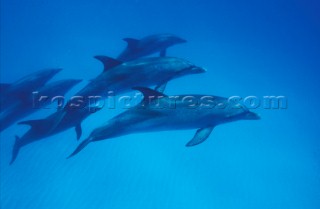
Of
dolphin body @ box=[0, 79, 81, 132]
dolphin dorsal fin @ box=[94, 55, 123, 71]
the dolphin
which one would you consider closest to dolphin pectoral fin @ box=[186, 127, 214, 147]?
dolphin dorsal fin @ box=[94, 55, 123, 71]

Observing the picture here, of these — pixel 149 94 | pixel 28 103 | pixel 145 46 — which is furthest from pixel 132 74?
pixel 28 103

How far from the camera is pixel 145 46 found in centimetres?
874

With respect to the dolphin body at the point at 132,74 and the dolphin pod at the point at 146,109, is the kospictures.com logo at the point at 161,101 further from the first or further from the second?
the dolphin body at the point at 132,74

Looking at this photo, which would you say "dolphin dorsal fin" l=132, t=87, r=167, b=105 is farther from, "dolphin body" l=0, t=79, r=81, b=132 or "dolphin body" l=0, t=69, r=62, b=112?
"dolphin body" l=0, t=69, r=62, b=112

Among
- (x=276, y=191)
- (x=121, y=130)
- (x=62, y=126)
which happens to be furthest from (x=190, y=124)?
(x=276, y=191)

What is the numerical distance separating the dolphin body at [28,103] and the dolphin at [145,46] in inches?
69.0

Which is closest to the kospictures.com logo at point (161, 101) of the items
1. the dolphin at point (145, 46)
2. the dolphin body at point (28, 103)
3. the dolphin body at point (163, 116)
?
the dolphin body at point (163, 116)

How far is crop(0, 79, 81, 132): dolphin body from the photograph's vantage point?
8594 millimetres

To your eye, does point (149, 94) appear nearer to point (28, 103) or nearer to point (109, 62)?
point (109, 62)

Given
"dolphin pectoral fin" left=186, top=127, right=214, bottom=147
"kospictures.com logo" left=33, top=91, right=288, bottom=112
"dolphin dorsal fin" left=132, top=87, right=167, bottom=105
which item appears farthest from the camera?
"dolphin pectoral fin" left=186, top=127, right=214, bottom=147

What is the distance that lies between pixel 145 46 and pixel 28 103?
360cm

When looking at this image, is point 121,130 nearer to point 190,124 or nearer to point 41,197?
point 190,124

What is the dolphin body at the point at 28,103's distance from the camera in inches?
338

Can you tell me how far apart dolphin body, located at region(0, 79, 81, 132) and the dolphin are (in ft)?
5.75
